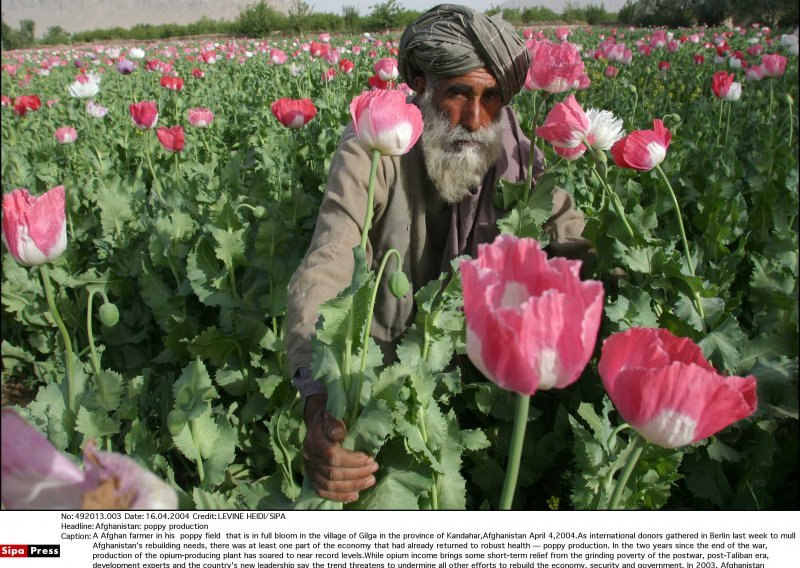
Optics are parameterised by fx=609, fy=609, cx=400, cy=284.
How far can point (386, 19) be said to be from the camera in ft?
16.2

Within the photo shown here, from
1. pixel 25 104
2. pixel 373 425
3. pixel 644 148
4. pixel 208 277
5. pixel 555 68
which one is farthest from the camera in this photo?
pixel 25 104

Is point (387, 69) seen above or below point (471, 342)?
above

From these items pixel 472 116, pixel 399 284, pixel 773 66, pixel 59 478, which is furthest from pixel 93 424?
pixel 773 66

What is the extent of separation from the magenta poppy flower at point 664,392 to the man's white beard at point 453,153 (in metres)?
1.25

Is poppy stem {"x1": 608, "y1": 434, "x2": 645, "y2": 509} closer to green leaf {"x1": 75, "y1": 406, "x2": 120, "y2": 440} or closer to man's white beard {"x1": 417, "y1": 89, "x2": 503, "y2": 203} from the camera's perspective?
green leaf {"x1": 75, "y1": 406, "x2": 120, "y2": 440}

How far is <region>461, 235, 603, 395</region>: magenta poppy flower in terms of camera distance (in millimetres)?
587

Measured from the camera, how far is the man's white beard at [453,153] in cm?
190

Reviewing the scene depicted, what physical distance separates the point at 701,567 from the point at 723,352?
1.91ft

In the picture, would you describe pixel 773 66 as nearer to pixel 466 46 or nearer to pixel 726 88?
pixel 726 88

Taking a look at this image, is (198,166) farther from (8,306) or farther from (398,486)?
(398,486)

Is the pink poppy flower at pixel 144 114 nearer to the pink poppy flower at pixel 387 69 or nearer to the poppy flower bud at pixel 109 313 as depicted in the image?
the pink poppy flower at pixel 387 69

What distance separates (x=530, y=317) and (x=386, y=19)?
4.87 metres

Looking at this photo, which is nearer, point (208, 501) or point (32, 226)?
point (208, 501)

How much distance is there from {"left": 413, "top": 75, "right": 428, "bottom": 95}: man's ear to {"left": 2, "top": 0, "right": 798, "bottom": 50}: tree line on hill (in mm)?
399
